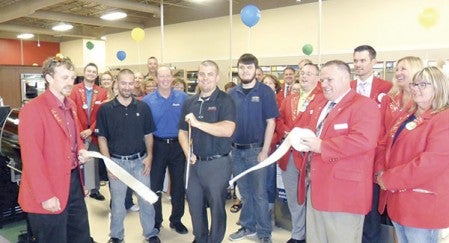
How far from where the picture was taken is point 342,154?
2.07 metres

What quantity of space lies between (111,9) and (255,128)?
9.92m

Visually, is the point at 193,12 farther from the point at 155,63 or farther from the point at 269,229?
the point at 269,229

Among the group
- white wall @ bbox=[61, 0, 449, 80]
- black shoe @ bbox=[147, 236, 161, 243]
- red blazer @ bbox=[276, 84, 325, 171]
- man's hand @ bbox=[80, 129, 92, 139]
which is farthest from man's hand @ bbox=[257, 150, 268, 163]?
white wall @ bbox=[61, 0, 449, 80]

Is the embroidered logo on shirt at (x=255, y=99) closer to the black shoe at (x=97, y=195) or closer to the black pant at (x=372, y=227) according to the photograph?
the black pant at (x=372, y=227)

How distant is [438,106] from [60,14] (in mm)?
A: 12116

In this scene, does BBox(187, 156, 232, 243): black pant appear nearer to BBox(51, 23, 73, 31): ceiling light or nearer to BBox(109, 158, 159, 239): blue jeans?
BBox(109, 158, 159, 239): blue jeans

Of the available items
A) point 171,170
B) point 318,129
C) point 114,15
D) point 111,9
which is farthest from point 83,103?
point 111,9

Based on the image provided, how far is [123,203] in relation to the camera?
321 cm

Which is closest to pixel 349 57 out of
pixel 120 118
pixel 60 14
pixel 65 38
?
pixel 120 118

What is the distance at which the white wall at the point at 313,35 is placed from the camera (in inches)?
252

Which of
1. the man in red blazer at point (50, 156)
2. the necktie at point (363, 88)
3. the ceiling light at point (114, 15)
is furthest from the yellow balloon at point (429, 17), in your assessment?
the ceiling light at point (114, 15)

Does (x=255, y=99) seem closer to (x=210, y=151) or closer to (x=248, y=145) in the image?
(x=248, y=145)

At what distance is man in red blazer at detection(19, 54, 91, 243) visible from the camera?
7.13 ft

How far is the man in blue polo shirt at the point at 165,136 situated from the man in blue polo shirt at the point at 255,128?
0.58m
